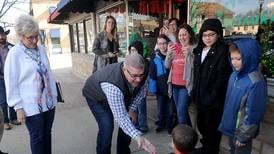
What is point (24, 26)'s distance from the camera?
8.36 ft

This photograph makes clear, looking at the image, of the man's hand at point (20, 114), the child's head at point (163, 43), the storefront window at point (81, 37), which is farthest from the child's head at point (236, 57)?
the storefront window at point (81, 37)

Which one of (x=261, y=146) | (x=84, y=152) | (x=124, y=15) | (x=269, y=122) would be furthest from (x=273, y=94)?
(x=124, y=15)

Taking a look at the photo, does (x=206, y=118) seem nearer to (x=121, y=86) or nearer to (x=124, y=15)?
(x=121, y=86)

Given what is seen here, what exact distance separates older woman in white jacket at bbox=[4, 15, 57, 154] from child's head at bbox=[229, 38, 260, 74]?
177 centimetres

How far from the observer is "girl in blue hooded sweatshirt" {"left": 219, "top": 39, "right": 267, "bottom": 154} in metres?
2.29

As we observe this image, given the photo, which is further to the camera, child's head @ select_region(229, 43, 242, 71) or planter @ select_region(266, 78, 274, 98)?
planter @ select_region(266, 78, 274, 98)

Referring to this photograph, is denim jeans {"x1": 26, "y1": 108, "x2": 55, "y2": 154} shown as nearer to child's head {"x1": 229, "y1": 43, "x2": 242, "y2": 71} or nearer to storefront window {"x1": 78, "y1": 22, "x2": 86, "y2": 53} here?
child's head {"x1": 229, "y1": 43, "x2": 242, "y2": 71}

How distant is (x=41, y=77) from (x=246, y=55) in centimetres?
186

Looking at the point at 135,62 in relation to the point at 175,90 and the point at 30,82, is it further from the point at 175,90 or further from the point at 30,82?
the point at 175,90

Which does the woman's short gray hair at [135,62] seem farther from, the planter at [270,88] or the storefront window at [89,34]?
the storefront window at [89,34]

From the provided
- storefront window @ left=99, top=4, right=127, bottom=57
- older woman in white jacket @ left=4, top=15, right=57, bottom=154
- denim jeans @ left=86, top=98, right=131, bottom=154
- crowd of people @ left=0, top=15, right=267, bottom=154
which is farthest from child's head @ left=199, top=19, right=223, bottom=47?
storefront window @ left=99, top=4, right=127, bottom=57

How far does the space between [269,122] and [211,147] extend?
0.65 metres

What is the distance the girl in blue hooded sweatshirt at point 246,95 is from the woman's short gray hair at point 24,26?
1.76 metres

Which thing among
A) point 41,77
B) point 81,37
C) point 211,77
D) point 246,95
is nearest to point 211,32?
point 211,77
